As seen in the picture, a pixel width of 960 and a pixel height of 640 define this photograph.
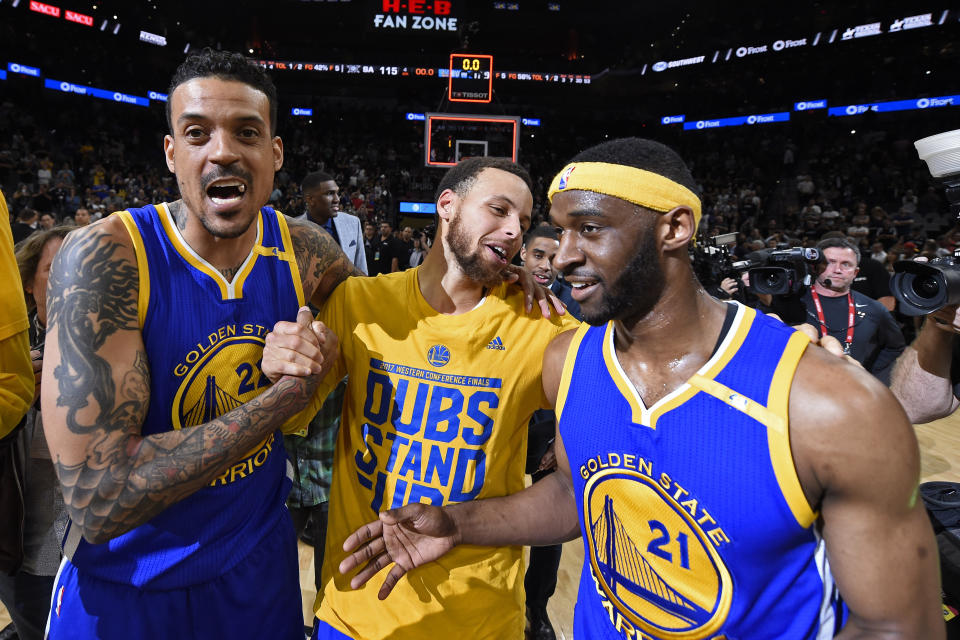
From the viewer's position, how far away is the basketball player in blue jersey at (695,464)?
3.68 feet

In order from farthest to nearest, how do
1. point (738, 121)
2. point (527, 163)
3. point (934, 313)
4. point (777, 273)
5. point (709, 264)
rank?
point (738, 121), point (527, 163), point (709, 264), point (777, 273), point (934, 313)

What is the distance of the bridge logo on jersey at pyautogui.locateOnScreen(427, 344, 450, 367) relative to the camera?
180cm

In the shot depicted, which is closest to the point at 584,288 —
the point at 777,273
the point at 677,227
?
the point at 677,227

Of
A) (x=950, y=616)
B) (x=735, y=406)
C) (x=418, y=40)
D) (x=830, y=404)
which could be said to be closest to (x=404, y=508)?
(x=735, y=406)

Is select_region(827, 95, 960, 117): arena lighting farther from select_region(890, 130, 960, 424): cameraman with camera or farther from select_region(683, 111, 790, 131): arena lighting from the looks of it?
select_region(890, 130, 960, 424): cameraman with camera

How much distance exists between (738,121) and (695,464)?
88.6 feet

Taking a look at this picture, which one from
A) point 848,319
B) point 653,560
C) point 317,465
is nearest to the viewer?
point 653,560

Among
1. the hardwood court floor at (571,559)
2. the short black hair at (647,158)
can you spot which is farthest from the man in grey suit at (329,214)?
the short black hair at (647,158)

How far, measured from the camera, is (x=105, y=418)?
4.45 feet

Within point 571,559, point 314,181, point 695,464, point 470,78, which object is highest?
point 470,78

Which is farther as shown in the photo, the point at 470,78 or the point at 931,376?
the point at 470,78

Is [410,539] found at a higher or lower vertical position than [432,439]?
lower

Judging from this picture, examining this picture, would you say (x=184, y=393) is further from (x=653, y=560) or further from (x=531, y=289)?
(x=653, y=560)

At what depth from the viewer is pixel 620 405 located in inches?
56.7
